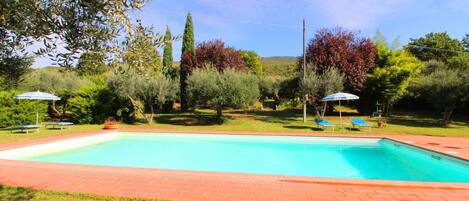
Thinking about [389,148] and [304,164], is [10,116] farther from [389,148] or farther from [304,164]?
[389,148]

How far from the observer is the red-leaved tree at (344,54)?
76.3 ft

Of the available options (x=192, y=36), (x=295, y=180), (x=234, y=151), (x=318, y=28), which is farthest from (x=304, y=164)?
(x=192, y=36)

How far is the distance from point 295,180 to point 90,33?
535 cm

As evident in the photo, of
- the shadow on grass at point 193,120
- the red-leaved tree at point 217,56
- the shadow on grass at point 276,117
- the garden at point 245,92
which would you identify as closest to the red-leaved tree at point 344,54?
the garden at point 245,92

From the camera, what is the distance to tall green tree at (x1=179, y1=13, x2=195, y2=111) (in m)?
29.5

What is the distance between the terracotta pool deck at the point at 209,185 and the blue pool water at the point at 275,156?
9.44 ft

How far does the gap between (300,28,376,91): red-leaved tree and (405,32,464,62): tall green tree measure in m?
20.6

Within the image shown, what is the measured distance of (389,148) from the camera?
46.4 feet

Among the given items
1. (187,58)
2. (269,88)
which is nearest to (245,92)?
(187,58)

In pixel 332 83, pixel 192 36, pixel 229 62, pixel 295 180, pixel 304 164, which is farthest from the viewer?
pixel 192 36

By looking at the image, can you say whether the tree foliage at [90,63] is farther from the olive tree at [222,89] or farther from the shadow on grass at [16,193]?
the olive tree at [222,89]

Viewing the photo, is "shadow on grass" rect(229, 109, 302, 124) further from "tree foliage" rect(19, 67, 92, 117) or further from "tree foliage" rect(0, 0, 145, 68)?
"tree foliage" rect(0, 0, 145, 68)

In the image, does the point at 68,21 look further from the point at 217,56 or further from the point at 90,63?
the point at 217,56

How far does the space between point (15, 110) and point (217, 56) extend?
1567 cm
